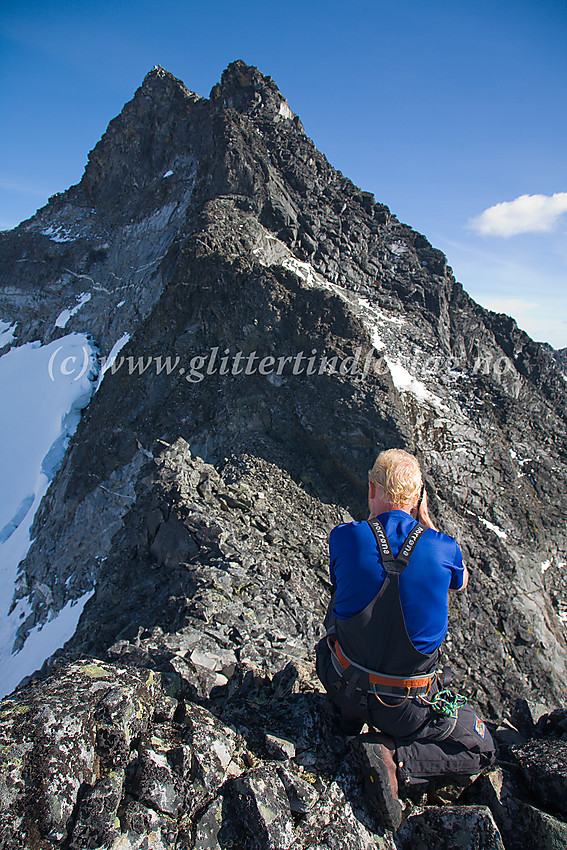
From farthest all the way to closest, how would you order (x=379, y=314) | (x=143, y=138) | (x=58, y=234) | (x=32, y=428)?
1. (x=58, y=234)
2. (x=143, y=138)
3. (x=32, y=428)
4. (x=379, y=314)

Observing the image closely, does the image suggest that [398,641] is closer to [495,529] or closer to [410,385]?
[495,529]

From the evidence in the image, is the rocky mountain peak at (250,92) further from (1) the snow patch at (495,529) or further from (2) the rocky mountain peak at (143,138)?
(1) the snow patch at (495,529)

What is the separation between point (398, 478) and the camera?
3.56m

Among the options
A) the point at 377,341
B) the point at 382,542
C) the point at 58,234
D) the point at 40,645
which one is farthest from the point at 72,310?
the point at 382,542

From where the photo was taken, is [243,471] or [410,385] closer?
[243,471]

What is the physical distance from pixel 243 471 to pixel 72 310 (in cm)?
2836

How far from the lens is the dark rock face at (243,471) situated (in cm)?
329

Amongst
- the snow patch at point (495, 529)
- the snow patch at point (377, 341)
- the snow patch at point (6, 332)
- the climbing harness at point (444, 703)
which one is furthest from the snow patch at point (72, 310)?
the climbing harness at point (444, 703)

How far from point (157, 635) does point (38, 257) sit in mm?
42280

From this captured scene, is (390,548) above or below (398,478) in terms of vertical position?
below

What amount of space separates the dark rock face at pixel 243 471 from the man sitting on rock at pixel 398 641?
322mm

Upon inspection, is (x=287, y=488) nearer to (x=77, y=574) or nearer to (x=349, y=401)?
(x=349, y=401)

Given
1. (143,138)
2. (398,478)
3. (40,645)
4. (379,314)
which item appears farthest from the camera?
(143,138)

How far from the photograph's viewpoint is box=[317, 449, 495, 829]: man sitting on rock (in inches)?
126
